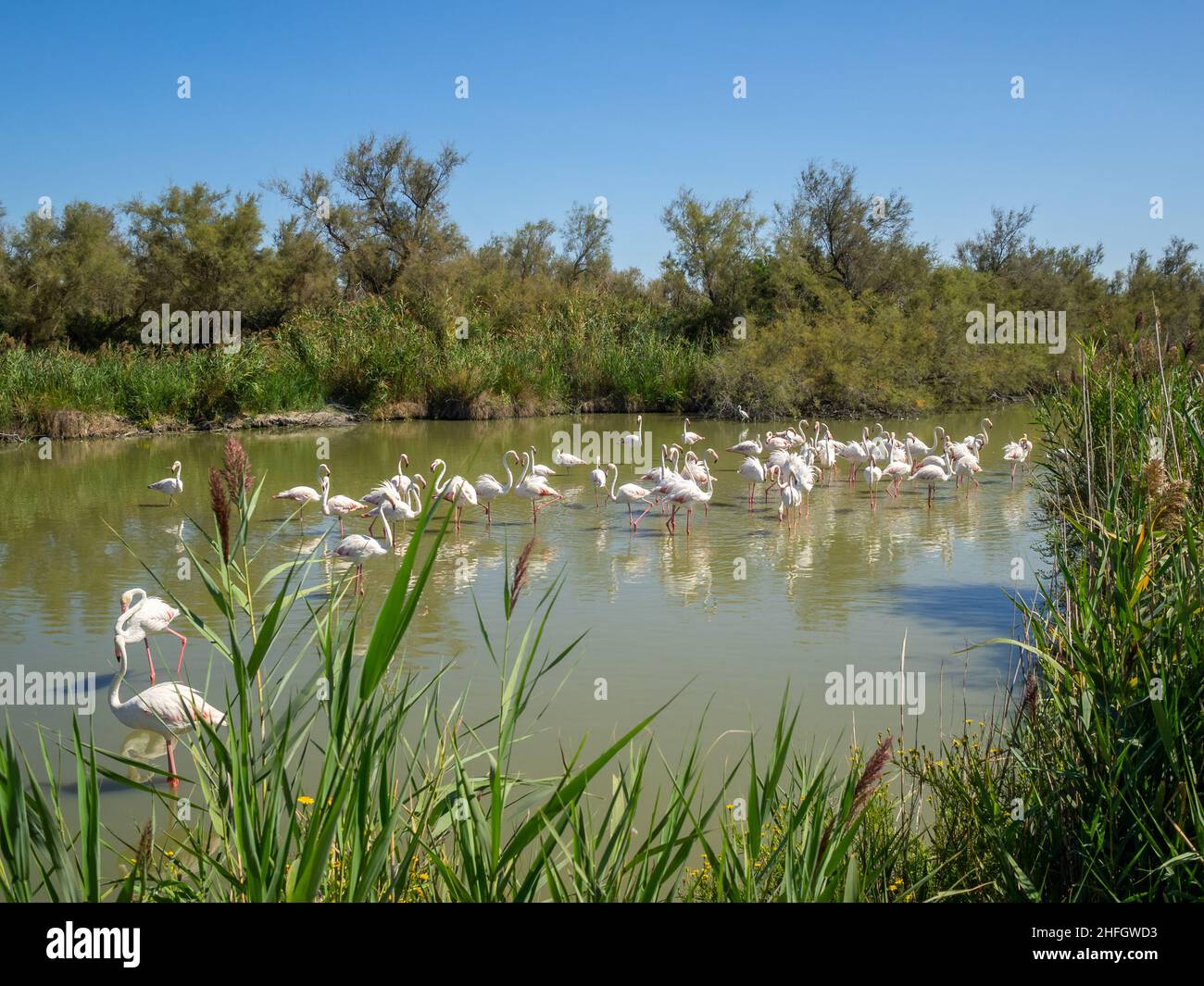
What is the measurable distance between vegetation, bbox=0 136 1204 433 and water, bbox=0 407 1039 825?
9.68 metres

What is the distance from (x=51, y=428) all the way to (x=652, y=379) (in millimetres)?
15515

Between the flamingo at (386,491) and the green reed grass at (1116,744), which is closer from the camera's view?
the green reed grass at (1116,744)

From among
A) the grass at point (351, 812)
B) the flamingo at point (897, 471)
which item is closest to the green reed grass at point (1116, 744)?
the grass at point (351, 812)

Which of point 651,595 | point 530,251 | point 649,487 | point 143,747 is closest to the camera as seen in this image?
Answer: point 143,747

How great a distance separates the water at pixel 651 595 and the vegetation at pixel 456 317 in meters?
9.68

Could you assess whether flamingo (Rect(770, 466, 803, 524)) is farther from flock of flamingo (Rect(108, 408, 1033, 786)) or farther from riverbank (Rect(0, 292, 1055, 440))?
riverbank (Rect(0, 292, 1055, 440))

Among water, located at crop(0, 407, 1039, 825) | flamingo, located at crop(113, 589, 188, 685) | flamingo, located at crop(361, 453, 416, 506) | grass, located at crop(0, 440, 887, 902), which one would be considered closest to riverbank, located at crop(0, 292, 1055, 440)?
water, located at crop(0, 407, 1039, 825)

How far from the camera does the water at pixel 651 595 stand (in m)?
6.09

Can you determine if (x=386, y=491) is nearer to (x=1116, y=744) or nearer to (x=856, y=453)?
(x=856, y=453)

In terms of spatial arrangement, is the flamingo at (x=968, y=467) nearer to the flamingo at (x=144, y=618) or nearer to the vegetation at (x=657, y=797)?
the vegetation at (x=657, y=797)

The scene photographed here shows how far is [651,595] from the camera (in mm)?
9141

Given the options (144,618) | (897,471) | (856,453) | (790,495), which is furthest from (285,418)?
(144,618)

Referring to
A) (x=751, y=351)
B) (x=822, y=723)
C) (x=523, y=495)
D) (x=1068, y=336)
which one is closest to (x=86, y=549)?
(x=523, y=495)

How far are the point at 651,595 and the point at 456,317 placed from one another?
81.5 feet
